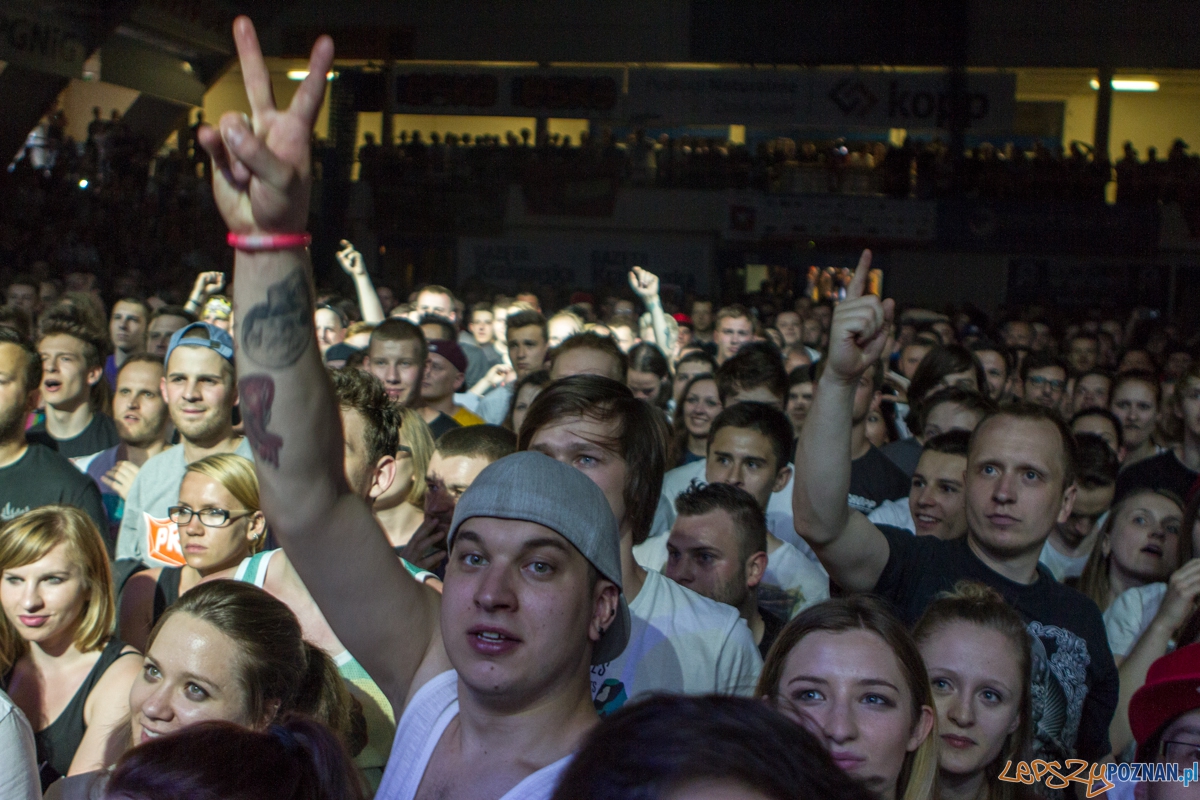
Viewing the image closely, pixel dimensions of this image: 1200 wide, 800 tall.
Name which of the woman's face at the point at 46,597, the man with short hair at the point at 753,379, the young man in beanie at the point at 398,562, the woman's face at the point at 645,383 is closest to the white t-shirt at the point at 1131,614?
the man with short hair at the point at 753,379

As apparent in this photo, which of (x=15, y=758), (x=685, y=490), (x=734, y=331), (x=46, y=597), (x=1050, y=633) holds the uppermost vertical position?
(x=734, y=331)

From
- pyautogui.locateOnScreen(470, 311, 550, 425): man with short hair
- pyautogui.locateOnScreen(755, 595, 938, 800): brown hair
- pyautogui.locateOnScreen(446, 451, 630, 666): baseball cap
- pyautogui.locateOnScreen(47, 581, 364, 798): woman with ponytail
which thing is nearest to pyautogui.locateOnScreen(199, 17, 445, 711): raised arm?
pyautogui.locateOnScreen(446, 451, 630, 666): baseball cap

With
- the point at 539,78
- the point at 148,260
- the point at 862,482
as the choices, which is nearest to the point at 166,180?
the point at 148,260

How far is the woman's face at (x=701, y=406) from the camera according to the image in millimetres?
6125

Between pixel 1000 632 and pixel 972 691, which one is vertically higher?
pixel 1000 632

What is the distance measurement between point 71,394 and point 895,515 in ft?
13.0

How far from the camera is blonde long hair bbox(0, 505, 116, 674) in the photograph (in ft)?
10.8

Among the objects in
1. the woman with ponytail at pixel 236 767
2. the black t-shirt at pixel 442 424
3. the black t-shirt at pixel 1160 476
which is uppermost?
the black t-shirt at pixel 442 424

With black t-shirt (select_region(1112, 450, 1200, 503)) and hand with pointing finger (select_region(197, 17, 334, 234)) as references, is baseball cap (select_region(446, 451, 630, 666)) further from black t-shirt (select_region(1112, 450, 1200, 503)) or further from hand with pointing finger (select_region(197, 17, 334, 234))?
black t-shirt (select_region(1112, 450, 1200, 503))

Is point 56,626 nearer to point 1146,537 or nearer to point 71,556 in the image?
point 71,556

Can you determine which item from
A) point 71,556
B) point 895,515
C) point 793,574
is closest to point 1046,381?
Answer: point 895,515

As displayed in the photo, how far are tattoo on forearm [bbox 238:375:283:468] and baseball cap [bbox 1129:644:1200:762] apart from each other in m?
1.56

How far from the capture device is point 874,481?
5027mm

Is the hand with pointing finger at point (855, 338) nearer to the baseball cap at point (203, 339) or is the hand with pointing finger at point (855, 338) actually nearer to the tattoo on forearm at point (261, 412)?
the tattoo on forearm at point (261, 412)
